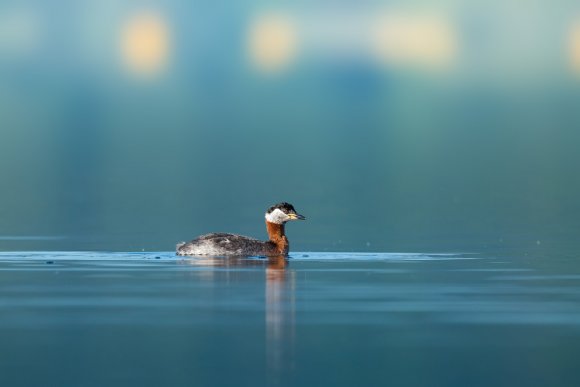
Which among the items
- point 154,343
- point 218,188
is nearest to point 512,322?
point 154,343

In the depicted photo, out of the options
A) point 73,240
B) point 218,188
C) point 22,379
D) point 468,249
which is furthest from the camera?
point 218,188

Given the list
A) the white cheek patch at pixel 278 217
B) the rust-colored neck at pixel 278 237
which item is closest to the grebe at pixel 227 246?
the rust-colored neck at pixel 278 237

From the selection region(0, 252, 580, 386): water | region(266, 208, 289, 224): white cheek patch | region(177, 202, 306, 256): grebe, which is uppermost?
region(266, 208, 289, 224): white cheek patch

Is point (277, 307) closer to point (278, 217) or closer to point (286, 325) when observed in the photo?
point (286, 325)

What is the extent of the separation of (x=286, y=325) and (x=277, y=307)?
190 cm

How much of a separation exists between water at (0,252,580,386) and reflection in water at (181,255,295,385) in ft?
0.10

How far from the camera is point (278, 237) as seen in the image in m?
34.2

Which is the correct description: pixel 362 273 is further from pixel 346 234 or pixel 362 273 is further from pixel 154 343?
pixel 346 234

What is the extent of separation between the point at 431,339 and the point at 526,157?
12576cm

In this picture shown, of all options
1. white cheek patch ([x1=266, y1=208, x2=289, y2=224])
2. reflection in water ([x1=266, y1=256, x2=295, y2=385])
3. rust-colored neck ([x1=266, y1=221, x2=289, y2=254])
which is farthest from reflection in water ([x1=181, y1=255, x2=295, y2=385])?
white cheek patch ([x1=266, y1=208, x2=289, y2=224])

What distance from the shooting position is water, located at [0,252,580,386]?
18.4 metres

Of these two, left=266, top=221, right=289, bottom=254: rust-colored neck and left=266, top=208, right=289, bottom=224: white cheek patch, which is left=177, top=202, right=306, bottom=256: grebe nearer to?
left=266, top=221, right=289, bottom=254: rust-colored neck

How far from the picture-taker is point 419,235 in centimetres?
4497

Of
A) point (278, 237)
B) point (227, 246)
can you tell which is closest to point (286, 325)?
point (227, 246)
